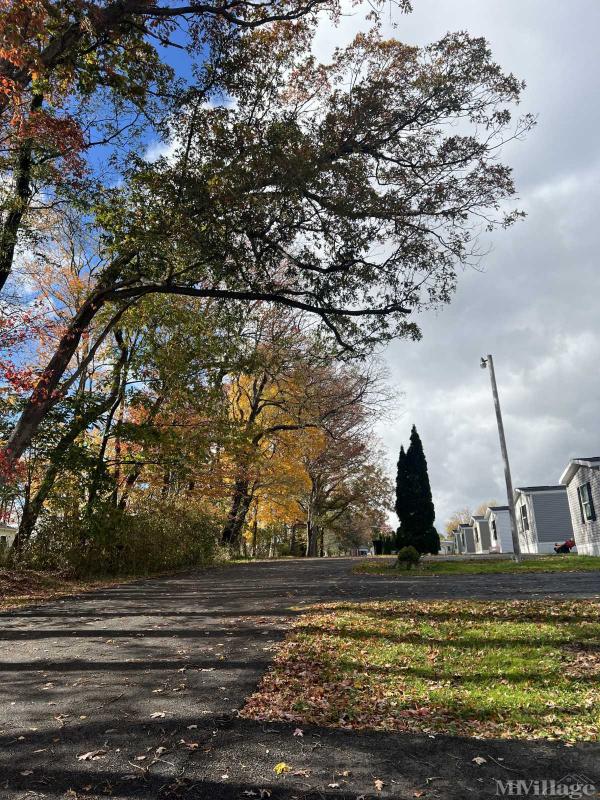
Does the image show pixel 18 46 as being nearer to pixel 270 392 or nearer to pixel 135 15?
pixel 135 15

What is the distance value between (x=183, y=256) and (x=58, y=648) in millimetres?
8571

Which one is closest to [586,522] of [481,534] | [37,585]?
[37,585]

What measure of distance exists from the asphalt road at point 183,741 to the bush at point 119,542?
28.1 feet

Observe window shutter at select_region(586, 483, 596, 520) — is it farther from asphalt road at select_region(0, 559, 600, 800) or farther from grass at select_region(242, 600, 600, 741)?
asphalt road at select_region(0, 559, 600, 800)

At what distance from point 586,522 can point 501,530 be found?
17.8 metres

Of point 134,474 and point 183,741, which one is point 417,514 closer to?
point 134,474

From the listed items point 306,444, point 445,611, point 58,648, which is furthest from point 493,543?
point 58,648

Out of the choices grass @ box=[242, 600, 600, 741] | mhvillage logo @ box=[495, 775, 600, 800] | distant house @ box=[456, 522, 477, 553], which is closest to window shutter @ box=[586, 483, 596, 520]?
grass @ box=[242, 600, 600, 741]

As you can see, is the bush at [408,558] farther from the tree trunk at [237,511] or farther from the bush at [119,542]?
the tree trunk at [237,511]

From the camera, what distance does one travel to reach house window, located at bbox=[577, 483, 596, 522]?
24953mm

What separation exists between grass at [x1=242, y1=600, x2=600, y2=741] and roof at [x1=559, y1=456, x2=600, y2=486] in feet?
57.9

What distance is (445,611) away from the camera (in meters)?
8.67

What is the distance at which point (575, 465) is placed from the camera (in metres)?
26.8

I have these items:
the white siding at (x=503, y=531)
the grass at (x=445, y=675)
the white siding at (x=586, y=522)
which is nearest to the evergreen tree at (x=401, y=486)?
the white siding at (x=586, y=522)
